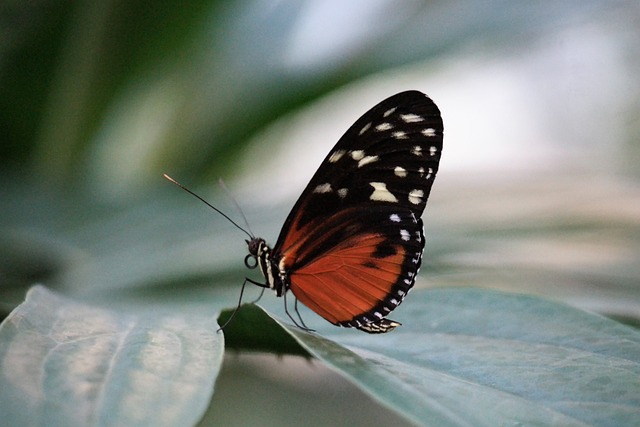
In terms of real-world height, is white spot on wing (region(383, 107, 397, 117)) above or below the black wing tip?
above

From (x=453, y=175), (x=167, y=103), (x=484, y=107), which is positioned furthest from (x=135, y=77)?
(x=484, y=107)

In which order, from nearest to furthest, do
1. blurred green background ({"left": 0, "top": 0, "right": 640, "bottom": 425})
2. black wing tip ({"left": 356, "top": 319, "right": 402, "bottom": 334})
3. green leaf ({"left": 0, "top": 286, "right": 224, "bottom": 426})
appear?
green leaf ({"left": 0, "top": 286, "right": 224, "bottom": 426}) → black wing tip ({"left": 356, "top": 319, "right": 402, "bottom": 334}) → blurred green background ({"left": 0, "top": 0, "right": 640, "bottom": 425})

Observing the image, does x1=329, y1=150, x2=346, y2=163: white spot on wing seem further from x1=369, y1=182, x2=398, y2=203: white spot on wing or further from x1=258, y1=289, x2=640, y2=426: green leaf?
x1=258, y1=289, x2=640, y2=426: green leaf

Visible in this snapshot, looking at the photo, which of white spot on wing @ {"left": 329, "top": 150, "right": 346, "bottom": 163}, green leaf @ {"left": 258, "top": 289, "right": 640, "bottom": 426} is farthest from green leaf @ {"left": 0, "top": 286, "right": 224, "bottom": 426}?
white spot on wing @ {"left": 329, "top": 150, "right": 346, "bottom": 163}

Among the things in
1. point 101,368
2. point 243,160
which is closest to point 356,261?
point 101,368

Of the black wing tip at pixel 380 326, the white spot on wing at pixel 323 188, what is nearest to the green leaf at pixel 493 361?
the black wing tip at pixel 380 326

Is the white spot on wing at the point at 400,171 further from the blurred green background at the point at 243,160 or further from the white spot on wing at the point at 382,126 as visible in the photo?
the blurred green background at the point at 243,160
